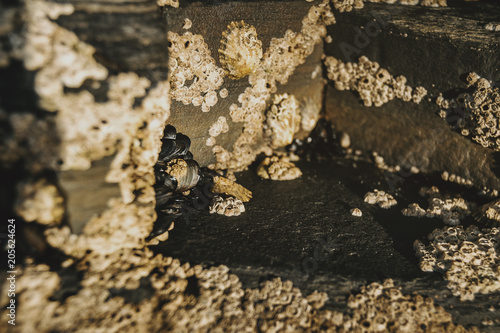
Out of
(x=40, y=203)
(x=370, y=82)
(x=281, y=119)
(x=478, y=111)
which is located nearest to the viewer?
(x=40, y=203)

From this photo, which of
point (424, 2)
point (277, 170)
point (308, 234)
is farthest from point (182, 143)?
point (424, 2)

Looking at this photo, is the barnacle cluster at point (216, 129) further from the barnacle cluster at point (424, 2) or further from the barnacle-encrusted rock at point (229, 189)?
the barnacle cluster at point (424, 2)

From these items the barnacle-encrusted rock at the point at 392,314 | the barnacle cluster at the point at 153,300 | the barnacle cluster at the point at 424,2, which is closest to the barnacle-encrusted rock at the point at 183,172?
the barnacle cluster at the point at 153,300

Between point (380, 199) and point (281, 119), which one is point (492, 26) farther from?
point (281, 119)

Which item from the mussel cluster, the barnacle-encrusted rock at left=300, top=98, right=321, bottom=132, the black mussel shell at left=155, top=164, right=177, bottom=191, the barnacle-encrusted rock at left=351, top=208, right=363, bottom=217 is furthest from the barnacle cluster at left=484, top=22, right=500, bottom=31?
the black mussel shell at left=155, top=164, right=177, bottom=191

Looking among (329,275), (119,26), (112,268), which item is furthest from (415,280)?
(119,26)

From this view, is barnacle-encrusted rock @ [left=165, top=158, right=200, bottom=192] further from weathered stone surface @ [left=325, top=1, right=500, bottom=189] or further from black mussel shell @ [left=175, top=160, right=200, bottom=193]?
weathered stone surface @ [left=325, top=1, right=500, bottom=189]

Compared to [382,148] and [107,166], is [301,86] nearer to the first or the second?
[382,148]
